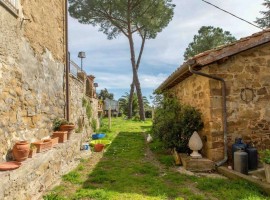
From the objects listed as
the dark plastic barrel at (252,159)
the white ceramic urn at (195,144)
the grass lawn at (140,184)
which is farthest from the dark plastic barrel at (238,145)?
the grass lawn at (140,184)

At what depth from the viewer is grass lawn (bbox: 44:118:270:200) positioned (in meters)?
4.47

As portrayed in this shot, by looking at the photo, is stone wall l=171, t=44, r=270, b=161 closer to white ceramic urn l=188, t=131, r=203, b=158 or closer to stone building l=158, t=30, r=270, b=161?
stone building l=158, t=30, r=270, b=161

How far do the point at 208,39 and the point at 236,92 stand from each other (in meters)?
20.8

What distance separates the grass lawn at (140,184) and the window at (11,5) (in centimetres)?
338

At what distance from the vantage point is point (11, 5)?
14.2ft

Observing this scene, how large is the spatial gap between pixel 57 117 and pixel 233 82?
5.02 m

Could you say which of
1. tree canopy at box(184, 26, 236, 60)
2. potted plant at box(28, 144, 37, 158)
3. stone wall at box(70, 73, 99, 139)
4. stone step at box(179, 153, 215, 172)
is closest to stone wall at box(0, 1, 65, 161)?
potted plant at box(28, 144, 37, 158)

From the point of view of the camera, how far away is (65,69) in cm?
783

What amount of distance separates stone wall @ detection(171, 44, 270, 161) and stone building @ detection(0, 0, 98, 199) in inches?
154

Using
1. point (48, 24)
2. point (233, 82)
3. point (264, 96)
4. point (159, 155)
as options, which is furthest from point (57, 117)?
point (264, 96)

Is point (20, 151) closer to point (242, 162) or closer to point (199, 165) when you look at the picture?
point (199, 165)

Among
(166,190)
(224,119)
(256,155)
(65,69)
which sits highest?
(65,69)

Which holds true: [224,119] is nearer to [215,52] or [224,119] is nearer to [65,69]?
[215,52]

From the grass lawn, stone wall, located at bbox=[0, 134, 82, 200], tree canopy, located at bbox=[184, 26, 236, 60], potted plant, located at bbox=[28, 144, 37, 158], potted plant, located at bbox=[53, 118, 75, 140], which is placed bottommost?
the grass lawn
